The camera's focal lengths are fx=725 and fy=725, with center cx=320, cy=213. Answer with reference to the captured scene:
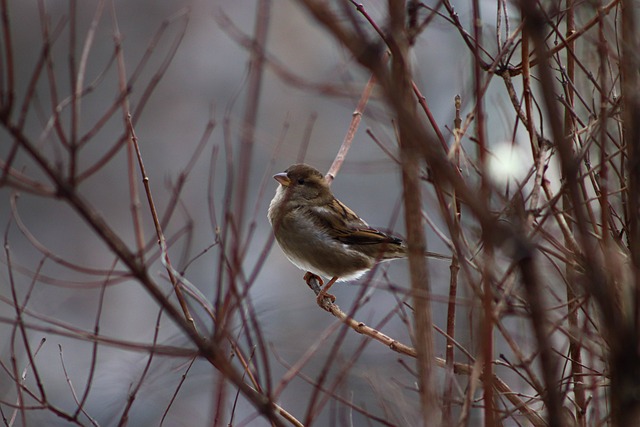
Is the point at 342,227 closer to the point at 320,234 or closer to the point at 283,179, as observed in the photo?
the point at 320,234

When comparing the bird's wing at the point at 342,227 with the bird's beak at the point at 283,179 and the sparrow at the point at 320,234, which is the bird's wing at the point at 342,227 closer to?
the sparrow at the point at 320,234

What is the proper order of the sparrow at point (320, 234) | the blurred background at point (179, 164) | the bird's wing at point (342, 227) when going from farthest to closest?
the blurred background at point (179, 164) → the bird's wing at point (342, 227) → the sparrow at point (320, 234)

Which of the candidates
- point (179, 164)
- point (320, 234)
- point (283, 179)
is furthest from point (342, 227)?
point (179, 164)

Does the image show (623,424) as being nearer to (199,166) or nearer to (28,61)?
(199,166)

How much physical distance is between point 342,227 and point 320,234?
21 centimetres

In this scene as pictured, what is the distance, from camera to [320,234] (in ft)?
15.2

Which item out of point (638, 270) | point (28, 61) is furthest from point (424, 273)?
point (28, 61)

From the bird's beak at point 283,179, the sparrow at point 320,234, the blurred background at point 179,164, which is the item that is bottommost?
the sparrow at point 320,234

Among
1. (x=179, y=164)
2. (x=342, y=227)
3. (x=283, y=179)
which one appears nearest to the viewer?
(x=283, y=179)

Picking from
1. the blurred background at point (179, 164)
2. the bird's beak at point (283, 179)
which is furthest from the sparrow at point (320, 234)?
the blurred background at point (179, 164)

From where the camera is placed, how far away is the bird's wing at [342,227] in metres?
4.70

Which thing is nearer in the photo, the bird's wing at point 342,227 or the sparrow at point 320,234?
the sparrow at point 320,234

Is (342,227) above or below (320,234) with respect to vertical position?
above

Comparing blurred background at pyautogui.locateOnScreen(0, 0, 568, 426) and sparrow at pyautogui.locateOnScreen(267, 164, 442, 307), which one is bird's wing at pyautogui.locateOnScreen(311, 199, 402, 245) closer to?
sparrow at pyautogui.locateOnScreen(267, 164, 442, 307)
